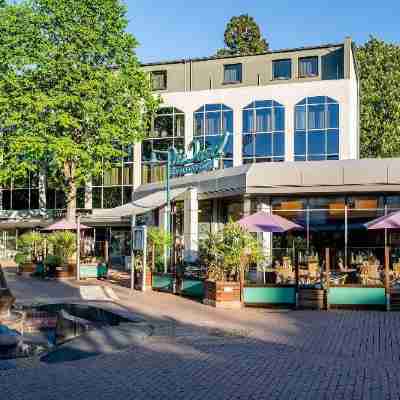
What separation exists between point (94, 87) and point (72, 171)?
16.2ft

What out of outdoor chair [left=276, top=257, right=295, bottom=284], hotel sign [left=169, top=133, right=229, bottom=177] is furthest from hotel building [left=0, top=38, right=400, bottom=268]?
outdoor chair [left=276, top=257, right=295, bottom=284]

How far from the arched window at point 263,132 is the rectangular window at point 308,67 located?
2.56m

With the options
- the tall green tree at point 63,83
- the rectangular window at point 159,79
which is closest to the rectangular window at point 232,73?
the rectangular window at point 159,79

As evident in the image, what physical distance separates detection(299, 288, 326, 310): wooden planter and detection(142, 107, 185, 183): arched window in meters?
27.8

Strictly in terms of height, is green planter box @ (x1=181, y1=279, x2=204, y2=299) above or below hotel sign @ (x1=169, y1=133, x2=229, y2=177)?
below

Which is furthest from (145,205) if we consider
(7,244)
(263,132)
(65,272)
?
(7,244)

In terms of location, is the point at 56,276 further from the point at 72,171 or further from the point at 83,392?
the point at 83,392

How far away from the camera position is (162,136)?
45.0 m

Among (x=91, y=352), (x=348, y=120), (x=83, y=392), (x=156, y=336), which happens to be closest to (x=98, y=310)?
(x=156, y=336)

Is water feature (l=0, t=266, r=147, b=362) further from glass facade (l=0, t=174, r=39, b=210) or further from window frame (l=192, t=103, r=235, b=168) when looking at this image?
glass facade (l=0, t=174, r=39, b=210)

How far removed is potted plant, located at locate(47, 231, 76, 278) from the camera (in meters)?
27.2

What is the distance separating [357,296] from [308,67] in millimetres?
27767

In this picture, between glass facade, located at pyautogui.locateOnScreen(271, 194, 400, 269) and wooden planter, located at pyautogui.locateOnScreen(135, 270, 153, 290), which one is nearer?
wooden planter, located at pyautogui.locateOnScreen(135, 270, 153, 290)

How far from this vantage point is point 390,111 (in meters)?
51.5
